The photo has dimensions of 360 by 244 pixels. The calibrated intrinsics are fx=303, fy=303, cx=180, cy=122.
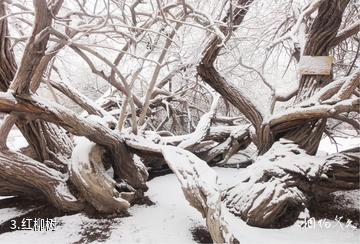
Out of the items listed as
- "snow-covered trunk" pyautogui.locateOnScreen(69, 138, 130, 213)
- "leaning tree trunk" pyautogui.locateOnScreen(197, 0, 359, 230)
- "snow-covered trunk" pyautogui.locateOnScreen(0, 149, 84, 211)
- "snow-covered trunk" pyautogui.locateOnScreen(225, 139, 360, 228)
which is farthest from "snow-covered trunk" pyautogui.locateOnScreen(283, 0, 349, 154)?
"snow-covered trunk" pyautogui.locateOnScreen(0, 149, 84, 211)

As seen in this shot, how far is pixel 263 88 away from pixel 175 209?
15.8ft

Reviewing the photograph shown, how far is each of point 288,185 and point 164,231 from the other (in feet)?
3.61

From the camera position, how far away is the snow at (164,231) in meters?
2.32

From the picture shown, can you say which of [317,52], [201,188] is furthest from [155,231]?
[317,52]

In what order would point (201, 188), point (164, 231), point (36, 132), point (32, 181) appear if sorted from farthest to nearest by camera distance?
point (36, 132) → point (32, 181) → point (164, 231) → point (201, 188)

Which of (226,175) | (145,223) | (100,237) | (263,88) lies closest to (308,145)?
(226,175)

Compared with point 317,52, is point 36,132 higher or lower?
lower

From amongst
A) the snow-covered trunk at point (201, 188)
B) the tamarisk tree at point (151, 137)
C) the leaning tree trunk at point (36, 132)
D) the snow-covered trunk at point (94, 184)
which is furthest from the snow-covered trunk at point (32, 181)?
the snow-covered trunk at point (201, 188)

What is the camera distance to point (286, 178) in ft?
8.43

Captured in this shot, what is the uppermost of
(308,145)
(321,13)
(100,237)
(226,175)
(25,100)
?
(321,13)

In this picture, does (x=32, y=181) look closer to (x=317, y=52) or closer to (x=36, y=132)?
(x=36, y=132)

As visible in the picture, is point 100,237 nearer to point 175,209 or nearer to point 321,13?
point 175,209

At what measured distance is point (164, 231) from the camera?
246cm

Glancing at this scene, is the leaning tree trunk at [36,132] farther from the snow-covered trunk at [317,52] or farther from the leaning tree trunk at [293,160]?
the snow-covered trunk at [317,52]
